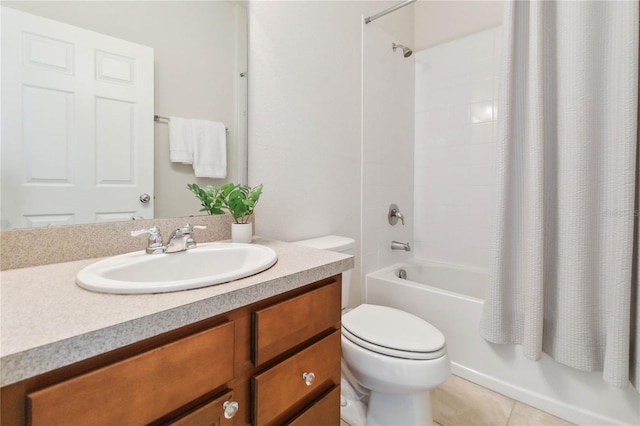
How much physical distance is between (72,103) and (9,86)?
0.12 metres

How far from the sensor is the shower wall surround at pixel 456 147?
205 centimetres

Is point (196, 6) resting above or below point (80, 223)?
above

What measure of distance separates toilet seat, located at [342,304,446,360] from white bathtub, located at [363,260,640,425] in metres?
0.41

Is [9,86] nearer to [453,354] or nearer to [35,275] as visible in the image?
[35,275]

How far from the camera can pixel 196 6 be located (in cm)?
110

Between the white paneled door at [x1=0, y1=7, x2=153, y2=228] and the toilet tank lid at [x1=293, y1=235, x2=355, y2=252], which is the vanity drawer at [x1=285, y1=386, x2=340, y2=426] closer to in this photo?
the toilet tank lid at [x1=293, y1=235, x2=355, y2=252]

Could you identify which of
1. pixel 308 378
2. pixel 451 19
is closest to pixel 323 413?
pixel 308 378

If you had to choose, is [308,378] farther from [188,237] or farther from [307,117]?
[307,117]

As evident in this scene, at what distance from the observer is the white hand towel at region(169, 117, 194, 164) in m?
1.05

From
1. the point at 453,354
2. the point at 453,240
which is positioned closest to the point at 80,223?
the point at 453,354

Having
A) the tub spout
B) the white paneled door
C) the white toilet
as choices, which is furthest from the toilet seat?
the white paneled door

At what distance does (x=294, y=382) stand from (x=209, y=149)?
0.88 metres

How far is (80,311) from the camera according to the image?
489 millimetres

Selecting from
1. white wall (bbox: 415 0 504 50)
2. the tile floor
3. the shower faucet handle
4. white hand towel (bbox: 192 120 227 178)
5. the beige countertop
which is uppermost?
white wall (bbox: 415 0 504 50)
